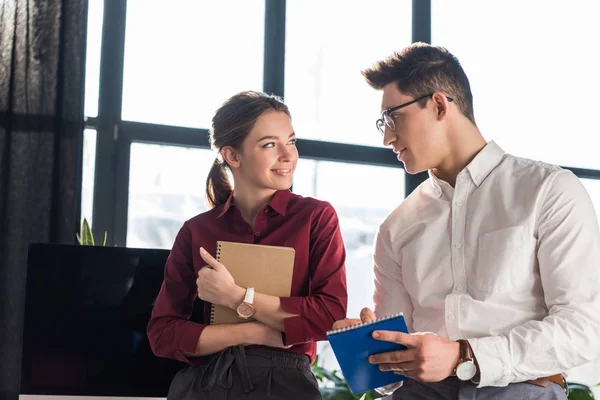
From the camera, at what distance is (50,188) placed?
3188 millimetres

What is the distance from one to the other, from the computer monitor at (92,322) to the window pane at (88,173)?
35.7 inches

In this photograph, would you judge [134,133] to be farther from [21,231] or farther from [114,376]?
[114,376]

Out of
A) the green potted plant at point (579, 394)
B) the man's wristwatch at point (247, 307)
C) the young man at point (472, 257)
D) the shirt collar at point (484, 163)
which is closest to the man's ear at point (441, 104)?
the young man at point (472, 257)

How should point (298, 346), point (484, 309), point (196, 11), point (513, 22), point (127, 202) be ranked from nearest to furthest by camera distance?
1. point (484, 309)
2. point (298, 346)
3. point (127, 202)
4. point (196, 11)
5. point (513, 22)

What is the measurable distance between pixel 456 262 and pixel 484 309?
0.16m

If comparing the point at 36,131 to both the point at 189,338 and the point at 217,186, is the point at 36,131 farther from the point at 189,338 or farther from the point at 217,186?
the point at 189,338

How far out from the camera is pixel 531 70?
14.0 ft

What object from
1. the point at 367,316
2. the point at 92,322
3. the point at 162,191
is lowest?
the point at 92,322

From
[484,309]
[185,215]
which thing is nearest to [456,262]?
[484,309]

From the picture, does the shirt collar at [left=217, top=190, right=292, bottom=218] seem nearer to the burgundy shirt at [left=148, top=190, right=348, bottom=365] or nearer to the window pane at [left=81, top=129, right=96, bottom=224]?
the burgundy shirt at [left=148, top=190, right=348, bottom=365]

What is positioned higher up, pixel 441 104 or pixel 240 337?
pixel 441 104

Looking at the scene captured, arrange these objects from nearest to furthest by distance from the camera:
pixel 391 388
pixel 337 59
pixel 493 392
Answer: pixel 493 392 < pixel 391 388 < pixel 337 59

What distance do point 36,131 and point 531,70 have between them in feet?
9.14

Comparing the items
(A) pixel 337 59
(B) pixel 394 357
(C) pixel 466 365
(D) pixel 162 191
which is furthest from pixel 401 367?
(A) pixel 337 59
